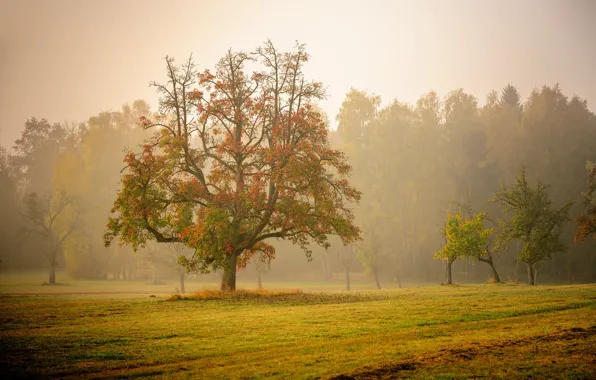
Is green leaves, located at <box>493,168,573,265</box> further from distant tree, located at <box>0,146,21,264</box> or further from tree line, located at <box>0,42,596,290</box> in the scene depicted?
distant tree, located at <box>0,146,21,264</box>

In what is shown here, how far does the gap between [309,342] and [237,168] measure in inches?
780

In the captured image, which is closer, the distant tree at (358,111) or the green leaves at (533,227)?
the green leaves at (533,227)

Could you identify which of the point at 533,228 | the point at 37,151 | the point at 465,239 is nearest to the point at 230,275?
the point at 465,239

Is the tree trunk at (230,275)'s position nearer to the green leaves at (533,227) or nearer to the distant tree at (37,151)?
the green leaves at (533,227)

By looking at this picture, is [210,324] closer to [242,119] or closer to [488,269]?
[242,119]

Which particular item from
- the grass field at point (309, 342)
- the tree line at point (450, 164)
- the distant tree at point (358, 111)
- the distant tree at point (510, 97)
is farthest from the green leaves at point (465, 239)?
the distant tree at point (510, 97)

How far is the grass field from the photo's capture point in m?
9.45

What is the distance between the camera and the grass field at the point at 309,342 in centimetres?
945

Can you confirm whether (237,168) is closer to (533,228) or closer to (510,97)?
(533,228)

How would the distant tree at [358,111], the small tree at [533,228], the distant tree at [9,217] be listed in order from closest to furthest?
the small tree at [533,228] < the distant tree at [358,111] < the distant tree at [9,217]

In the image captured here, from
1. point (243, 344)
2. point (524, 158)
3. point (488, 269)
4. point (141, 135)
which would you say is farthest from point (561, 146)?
point (243, 344)

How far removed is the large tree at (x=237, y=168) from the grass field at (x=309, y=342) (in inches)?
320

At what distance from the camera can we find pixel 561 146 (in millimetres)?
75125

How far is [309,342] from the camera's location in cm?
1288
